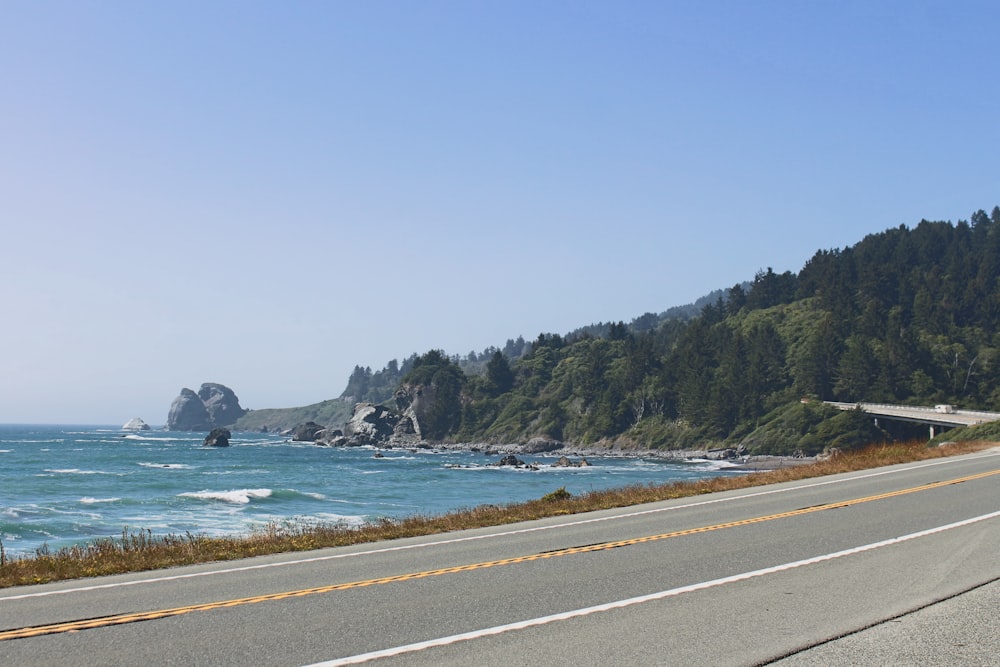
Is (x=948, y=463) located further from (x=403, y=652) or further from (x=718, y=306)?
(x=718, y=306)

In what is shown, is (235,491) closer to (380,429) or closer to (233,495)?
(233,495)

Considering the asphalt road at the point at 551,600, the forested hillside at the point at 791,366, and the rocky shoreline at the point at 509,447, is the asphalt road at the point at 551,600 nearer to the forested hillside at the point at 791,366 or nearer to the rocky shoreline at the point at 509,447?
the rocky shoreline at the point at 509,447

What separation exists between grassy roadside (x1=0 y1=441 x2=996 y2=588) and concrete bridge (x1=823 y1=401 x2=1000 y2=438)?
72.5 m

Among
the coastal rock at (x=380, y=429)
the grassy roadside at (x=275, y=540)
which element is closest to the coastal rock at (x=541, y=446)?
the coastal rock at (x=380, y=429)

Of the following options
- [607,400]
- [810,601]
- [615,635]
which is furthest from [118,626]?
[607,400]

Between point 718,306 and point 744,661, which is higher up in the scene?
point 718,306

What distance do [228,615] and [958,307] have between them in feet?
502

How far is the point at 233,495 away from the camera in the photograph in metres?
58.4

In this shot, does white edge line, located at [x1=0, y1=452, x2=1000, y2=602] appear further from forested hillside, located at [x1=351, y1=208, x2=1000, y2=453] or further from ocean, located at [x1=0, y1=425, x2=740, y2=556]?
forested hillside, located at [x1=351, y1=208, x2=1000, y2=453]

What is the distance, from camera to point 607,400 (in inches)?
6142

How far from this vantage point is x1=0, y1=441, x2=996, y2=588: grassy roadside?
1402 cm

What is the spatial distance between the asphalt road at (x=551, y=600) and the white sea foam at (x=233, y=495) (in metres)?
43.2

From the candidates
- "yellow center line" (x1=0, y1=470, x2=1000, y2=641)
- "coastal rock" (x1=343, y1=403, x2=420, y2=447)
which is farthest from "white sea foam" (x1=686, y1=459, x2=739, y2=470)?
"yellow center line" (x1=0, y1=470, x2=1000, y2=641)

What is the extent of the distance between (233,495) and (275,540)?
44.6 meters
